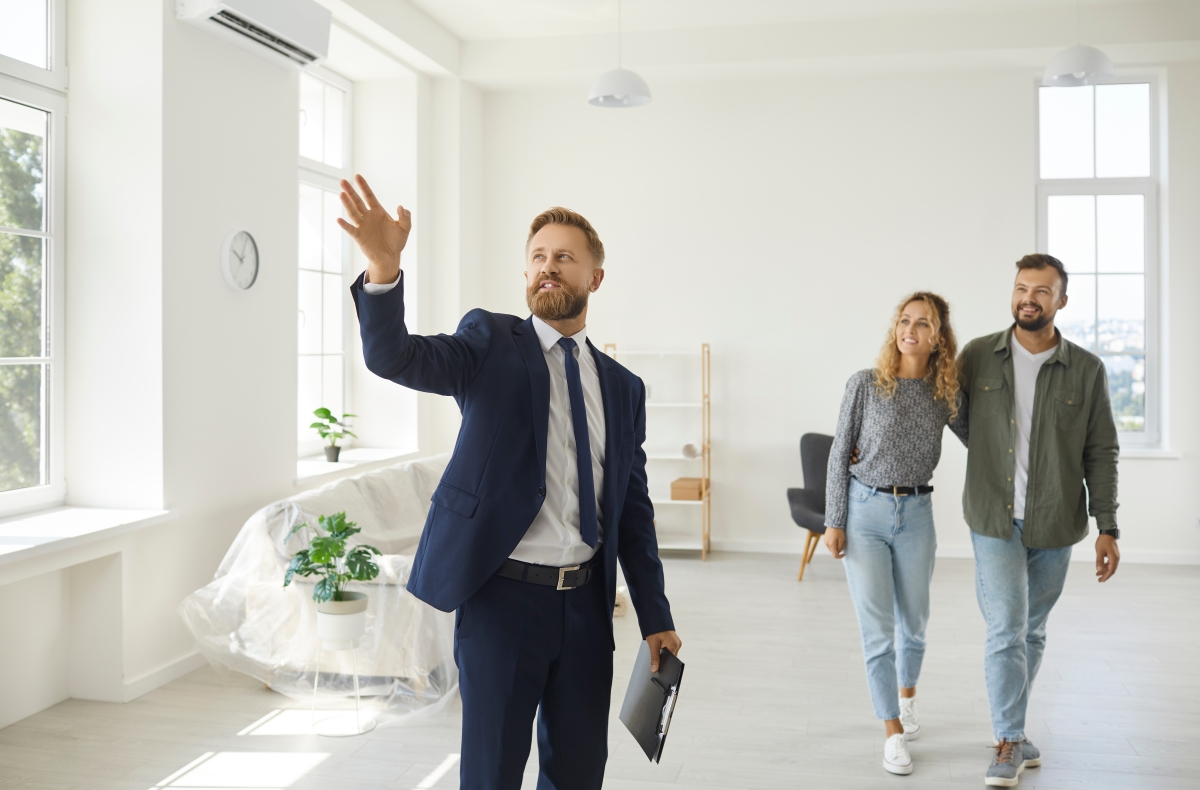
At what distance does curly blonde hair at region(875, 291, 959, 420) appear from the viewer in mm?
2938

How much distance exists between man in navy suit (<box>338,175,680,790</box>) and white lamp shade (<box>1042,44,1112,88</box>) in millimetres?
4120

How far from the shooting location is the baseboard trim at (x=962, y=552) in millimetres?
6152

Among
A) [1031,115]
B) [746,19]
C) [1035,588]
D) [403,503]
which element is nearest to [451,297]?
[403,503]

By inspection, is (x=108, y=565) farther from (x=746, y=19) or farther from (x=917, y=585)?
(x=746, y=19)

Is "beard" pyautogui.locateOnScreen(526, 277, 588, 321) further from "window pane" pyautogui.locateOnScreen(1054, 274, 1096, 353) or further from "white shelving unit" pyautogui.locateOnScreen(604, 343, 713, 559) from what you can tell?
"window pane" pyautogui.locateOnScreen(1054, 274, 1096, 353)

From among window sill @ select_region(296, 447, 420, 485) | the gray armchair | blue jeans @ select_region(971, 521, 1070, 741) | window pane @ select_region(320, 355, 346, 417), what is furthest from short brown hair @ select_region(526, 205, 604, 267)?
window pane @ select_region(320, 355, 346, 417)

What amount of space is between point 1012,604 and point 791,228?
4.12m

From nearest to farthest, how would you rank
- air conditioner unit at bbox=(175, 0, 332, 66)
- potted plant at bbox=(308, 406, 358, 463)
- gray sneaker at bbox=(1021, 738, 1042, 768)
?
gray sneaker at bbox=(1021, 738, 1042, 768) → air conditioner unit at bbox=(175, 0, 332, 66) → potted plant at bbox=(308, 406, 358, 463)

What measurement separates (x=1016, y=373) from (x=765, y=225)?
151 inches

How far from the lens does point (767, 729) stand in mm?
3383

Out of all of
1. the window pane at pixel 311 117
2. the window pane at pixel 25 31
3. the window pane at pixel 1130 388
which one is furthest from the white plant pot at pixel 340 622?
the window pane at pixel 1130 388

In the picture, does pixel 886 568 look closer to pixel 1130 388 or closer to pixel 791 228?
pixel 791 228

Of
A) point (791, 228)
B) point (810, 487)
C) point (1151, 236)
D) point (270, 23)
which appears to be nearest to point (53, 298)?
point (270, 23)

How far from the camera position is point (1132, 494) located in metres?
6.20
